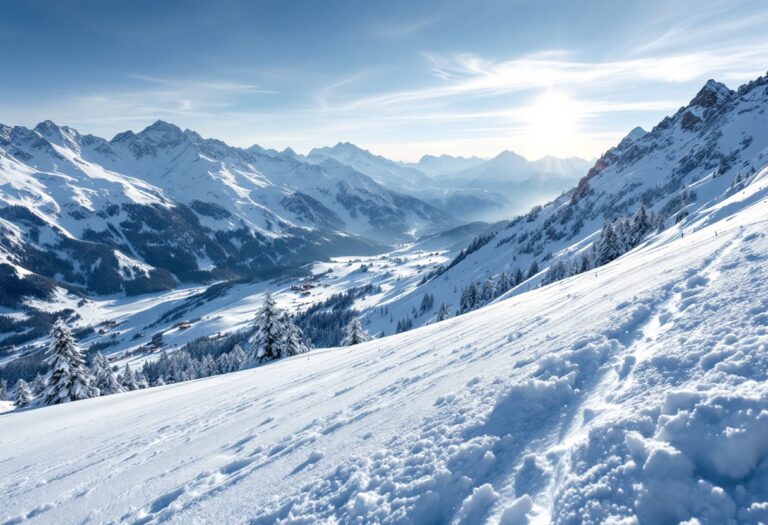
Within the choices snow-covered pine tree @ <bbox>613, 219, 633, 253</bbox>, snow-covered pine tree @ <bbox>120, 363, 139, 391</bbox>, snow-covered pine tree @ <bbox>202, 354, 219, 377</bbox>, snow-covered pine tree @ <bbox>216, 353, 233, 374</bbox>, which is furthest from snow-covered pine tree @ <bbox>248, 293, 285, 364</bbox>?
snow-covered pine tree @ <bbox>613, 219, 633, 253</bbox>

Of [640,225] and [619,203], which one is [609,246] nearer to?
[640,225]

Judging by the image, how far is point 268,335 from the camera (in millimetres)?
40781

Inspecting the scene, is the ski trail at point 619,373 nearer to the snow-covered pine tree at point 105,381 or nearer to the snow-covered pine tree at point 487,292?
the snow-covered pine tree at point 105,381

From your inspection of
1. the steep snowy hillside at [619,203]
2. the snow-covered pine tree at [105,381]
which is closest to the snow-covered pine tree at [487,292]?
the steep snowy hillside at [619,203]

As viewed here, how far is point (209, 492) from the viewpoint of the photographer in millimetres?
8125

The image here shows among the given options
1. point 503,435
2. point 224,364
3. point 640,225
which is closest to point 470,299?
point 640,225

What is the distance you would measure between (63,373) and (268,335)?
1865 centimetres

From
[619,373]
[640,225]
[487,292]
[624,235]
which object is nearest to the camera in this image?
[619,373]

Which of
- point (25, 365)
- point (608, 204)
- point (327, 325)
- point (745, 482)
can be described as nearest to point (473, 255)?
point (608, 204)

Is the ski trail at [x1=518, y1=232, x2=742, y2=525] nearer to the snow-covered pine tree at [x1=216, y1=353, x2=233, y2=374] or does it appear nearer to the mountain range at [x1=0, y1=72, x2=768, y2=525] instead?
the mountain range at [x1=0, y1=72, x2=768, y2=525]

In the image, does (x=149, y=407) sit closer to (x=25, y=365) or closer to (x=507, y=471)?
(x=507, y=471)

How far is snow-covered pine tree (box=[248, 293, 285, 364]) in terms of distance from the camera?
133ft

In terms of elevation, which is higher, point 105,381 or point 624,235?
point 624,235

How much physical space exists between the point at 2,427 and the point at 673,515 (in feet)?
105
